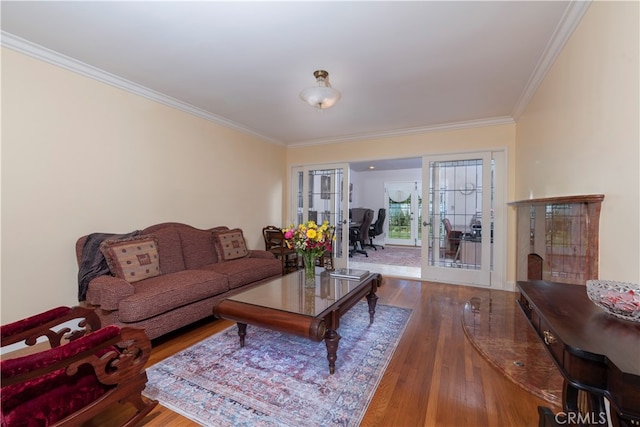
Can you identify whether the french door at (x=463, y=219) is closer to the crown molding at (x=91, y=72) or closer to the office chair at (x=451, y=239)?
the office chair at (x=451, y=239)

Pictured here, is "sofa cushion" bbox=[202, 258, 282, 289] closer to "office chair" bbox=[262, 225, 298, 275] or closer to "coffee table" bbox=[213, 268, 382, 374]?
"coffee table" bbox=[213, 268, 382, 374]

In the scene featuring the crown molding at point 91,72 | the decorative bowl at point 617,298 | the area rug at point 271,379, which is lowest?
the area rug at point 271,379

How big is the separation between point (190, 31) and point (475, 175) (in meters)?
4.02

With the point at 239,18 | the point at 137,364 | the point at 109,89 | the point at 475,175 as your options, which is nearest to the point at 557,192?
the point at 475,175

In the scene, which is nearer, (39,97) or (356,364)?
(356,364)

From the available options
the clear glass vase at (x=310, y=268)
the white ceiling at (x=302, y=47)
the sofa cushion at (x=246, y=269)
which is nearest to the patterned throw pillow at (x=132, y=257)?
the sofa cushion at (x=246, y=269)

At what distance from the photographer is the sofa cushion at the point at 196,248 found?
3252mm

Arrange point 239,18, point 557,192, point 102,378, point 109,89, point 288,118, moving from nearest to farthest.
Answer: point 102,378 < point 239,18 < point 557,192 < point 109,89 < point 288,118

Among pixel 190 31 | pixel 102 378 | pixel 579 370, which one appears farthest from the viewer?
pixel 190 31

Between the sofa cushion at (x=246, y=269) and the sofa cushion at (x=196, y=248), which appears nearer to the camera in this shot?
the sofa cushion at (x=246, y=269)

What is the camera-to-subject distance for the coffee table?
5.80 ft

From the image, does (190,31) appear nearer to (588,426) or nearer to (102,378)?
(102,378)

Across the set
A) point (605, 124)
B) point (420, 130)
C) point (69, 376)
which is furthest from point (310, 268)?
point (420, 130)

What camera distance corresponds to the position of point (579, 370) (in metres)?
0.81
